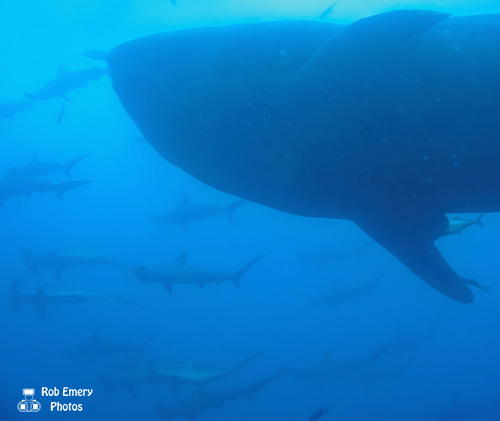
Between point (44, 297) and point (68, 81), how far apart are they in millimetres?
7673

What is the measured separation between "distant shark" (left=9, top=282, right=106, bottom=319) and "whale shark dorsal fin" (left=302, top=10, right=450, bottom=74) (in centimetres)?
1358

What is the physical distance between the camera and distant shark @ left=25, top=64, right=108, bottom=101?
48.6 ft

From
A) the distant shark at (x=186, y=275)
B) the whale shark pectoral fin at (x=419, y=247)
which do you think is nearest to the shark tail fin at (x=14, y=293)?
the distant shark at (x=186, y=275)

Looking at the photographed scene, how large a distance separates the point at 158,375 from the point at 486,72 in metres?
15.2

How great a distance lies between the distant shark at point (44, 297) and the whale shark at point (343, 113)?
42.0ft

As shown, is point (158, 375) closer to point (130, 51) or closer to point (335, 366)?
point (335, 366)

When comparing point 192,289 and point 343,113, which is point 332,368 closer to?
point 343,113

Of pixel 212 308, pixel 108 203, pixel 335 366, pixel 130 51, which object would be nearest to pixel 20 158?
pixel 108 203

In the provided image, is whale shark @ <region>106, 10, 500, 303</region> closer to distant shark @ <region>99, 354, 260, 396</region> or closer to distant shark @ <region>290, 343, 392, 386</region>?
distant shark @ <region>99, 354, 260, 396</region>

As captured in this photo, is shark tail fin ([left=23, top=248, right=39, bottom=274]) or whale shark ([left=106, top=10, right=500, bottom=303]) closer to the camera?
whale shark ([left=106, top=10, right=500, bottom=303])

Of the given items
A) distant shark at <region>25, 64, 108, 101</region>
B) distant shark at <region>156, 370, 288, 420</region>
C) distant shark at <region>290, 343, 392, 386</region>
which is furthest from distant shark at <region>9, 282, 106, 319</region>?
distant shark at <region>290, 343, 392, 386</region>

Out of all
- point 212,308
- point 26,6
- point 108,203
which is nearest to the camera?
point 26,6

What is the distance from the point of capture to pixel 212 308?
37.9 metres

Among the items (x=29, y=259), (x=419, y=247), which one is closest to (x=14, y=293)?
(x=29, y=259)
